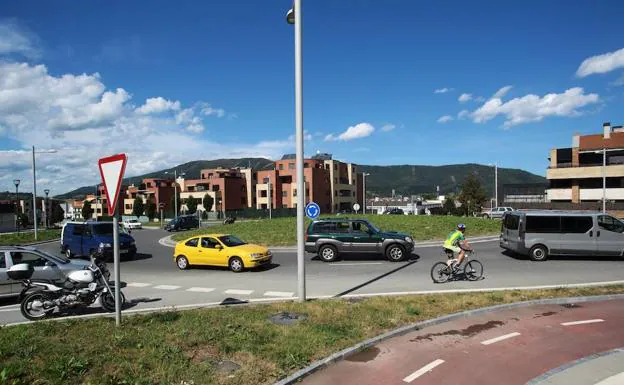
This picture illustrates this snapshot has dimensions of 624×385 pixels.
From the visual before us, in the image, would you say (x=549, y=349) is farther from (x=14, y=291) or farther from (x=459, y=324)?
(x=14, y=291)

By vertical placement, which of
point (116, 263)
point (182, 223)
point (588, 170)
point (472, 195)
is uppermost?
point (588, 170)

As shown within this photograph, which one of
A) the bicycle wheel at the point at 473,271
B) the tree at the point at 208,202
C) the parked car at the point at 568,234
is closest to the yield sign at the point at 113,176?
the bicycle wheel at the point at 473,271

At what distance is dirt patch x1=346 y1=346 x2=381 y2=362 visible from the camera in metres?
6.32

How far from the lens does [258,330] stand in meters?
7.17

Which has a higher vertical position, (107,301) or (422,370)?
(107,301)

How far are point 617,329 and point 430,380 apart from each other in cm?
446

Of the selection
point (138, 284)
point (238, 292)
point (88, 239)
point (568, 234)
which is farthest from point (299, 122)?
point (88, 239)

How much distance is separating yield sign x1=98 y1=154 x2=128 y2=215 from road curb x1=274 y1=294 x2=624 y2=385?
3834mm

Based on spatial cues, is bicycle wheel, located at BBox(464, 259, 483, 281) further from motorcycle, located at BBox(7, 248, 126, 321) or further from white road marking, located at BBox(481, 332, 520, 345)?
motorcycle, located at BBox(7, 248, 126, 321)

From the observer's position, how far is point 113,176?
6852 mm

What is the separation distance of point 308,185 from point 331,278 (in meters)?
70.8

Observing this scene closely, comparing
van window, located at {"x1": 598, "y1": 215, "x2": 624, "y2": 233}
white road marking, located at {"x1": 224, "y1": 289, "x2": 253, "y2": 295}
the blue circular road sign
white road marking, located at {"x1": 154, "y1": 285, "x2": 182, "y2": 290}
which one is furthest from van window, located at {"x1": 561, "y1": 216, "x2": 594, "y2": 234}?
white road marking, located at {"x1": 154, "y1": 285, "x2": 182, "y2": 290}

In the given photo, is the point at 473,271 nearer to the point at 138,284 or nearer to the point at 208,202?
the point at 138,284

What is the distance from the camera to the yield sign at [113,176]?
22.1 feet
